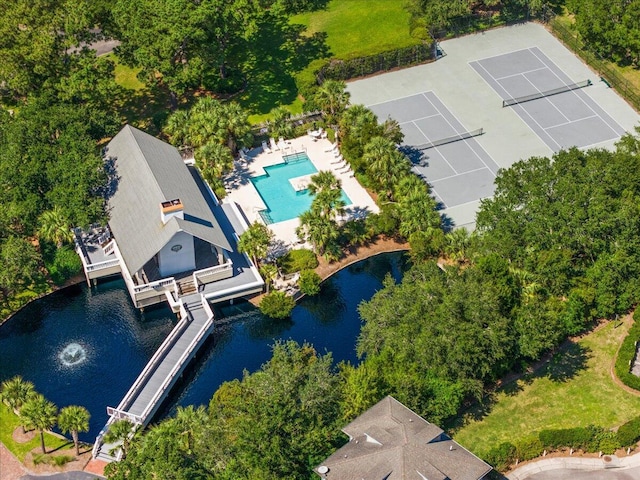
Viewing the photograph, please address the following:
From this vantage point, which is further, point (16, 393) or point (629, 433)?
point (16, 393)

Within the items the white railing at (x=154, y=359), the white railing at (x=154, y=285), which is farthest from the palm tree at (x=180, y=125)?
the white railing at (x=154, y=359)

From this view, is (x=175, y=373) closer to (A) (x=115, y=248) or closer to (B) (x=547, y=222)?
(A) (x=115, y=248)

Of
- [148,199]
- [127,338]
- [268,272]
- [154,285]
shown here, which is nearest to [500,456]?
[268,272]

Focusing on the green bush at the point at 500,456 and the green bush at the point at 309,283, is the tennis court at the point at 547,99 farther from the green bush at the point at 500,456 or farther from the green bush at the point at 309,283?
the green bush at the point at 500,456

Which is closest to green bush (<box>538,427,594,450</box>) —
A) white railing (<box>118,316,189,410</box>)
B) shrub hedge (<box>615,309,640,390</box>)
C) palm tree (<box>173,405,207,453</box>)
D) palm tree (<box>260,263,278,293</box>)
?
shrub hedge (<box>615,309,640,390</box>)

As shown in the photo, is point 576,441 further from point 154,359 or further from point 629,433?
point 154,359
